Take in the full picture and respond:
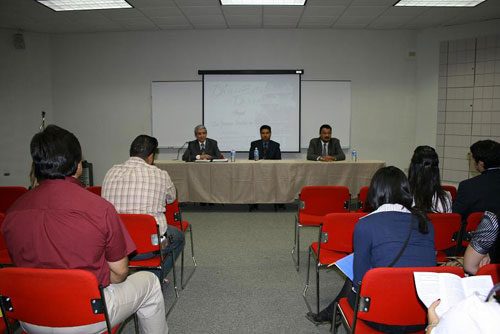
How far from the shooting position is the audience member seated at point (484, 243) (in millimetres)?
1668

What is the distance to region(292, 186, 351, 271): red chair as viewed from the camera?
A: 353 centimetres

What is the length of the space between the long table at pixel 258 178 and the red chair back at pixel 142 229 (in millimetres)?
2952

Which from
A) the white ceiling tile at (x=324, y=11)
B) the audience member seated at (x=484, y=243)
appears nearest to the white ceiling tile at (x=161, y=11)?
the white ceiling tile at (x=324, y=11)

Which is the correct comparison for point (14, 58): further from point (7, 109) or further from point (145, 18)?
point (145, 18)

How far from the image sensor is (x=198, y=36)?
23.0 feet

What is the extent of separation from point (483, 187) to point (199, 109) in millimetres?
5472

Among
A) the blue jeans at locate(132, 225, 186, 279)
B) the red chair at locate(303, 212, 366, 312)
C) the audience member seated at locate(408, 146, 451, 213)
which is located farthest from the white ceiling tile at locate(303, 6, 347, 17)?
the blue jeans at locate(132, 225, 186, 279)

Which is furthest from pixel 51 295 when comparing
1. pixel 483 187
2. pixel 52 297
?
pixel 483 187

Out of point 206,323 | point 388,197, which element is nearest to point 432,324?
point 388,197

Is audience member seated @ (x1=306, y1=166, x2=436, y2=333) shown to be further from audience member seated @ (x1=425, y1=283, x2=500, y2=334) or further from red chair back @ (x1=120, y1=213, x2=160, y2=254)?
red chair back @ (x1=120, y1=213, x2=160, y2=254)

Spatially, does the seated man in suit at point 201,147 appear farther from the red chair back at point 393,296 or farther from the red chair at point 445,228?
the red chair back at point 393,296

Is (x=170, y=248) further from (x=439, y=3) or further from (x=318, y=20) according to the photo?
(x=439, y=3)

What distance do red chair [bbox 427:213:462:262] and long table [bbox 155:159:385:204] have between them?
9.49ft

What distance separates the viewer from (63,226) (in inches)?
56.4
